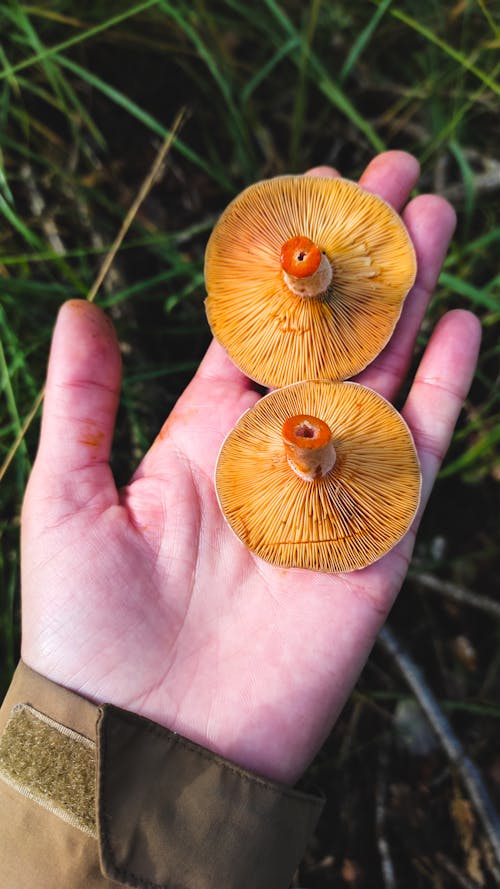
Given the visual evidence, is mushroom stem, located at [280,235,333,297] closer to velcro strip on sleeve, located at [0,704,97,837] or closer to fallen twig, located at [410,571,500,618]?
fallen twig, located at [410,571,500,618]

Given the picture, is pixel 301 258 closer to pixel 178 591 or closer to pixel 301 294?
pixel 301 294

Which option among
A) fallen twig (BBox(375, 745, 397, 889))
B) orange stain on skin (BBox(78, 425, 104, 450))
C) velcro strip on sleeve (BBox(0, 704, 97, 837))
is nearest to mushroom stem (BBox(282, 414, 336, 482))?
orange stain on skin (BBox(78, 425, 104, 450))

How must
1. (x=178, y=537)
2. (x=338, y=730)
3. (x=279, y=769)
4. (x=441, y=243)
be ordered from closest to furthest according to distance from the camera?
(x=279, y=769)
(x=178, y=537)
(x=441, y=243)
(x=338, y=730)

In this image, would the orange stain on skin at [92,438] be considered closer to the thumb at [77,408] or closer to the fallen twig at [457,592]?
the thumb at [77,408]

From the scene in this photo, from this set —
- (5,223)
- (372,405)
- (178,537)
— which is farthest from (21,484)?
(372,405)

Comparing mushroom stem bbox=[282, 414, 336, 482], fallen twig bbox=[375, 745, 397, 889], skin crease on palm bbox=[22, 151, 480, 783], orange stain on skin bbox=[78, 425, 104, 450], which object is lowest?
fallen twig bbox=[375, 745, 397, 889]

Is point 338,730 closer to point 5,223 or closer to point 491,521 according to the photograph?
point 491,521

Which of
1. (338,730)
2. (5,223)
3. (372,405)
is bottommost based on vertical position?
(338,730)

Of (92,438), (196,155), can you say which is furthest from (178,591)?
(196,155)
